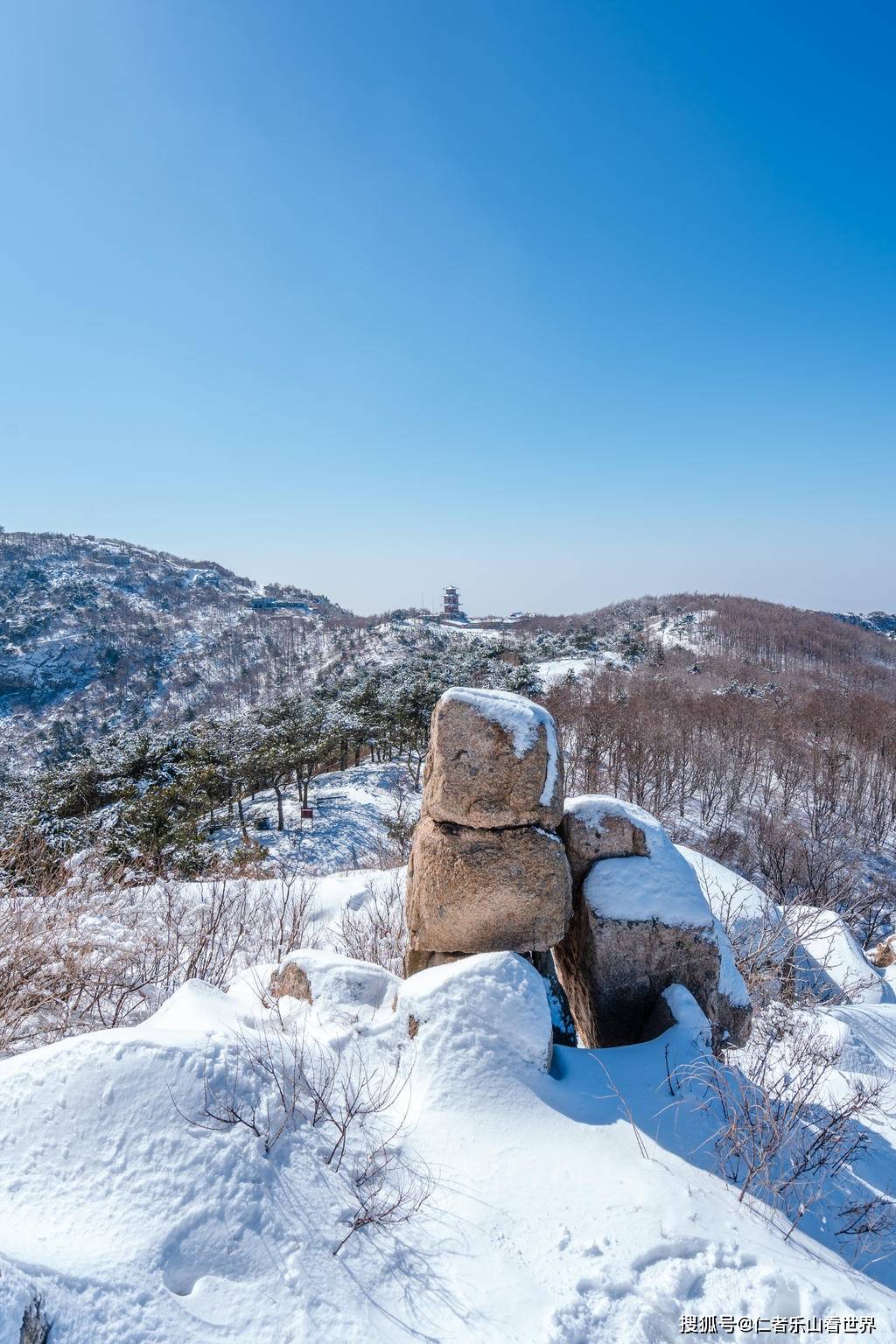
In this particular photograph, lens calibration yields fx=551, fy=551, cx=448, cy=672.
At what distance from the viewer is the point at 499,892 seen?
4738 millimetres

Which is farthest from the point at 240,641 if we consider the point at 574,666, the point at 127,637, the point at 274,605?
the point at 574,666

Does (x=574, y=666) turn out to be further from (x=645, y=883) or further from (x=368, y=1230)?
(x=368, y=1230)

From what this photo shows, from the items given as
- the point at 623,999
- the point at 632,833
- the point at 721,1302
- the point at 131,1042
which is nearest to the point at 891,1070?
the point at 623,999

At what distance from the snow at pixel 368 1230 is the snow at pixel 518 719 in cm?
223

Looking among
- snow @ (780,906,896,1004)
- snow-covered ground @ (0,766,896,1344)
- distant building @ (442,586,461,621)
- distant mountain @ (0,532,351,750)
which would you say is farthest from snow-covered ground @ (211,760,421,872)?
distant building @ (442,586,461,621)

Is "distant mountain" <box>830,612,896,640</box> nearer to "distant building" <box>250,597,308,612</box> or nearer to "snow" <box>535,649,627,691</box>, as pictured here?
"snow" <box>535,649,627,691</box>

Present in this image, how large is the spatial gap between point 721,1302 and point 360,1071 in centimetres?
200

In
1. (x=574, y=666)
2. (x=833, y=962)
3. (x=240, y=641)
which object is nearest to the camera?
(x=833, y=962)

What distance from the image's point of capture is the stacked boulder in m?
4.74

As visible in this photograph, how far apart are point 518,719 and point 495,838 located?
1063 mm

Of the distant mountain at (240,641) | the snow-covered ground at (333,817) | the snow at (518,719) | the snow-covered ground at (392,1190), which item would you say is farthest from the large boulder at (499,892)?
the distant mountain at (240,641)

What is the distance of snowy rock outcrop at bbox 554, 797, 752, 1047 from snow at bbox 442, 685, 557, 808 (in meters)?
1.07

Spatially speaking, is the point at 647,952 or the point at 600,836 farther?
the point at 600,836

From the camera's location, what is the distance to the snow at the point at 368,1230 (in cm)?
203
